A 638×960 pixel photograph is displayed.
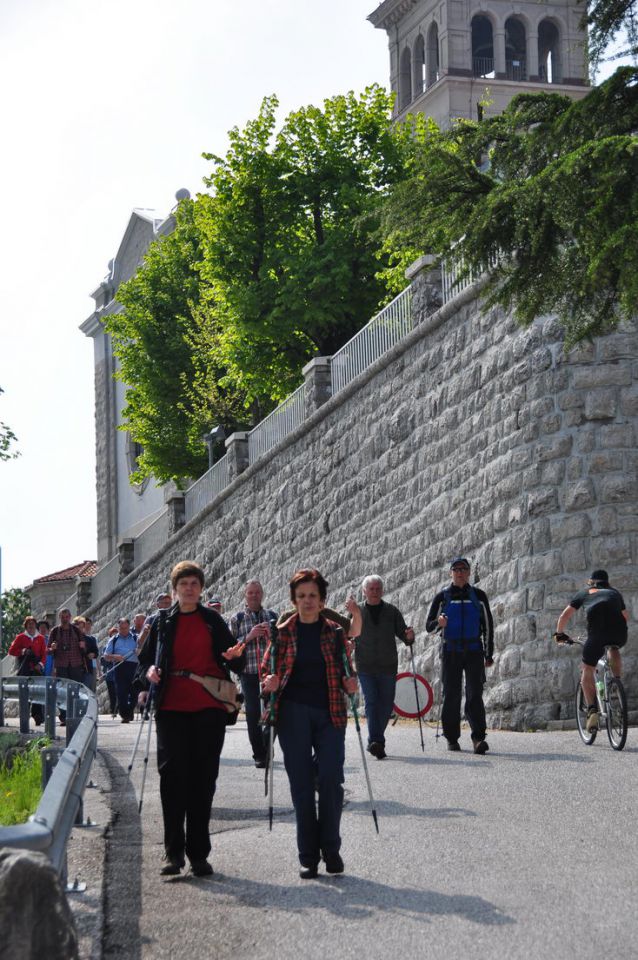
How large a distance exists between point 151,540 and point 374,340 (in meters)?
15.9

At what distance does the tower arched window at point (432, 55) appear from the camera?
6425 cm

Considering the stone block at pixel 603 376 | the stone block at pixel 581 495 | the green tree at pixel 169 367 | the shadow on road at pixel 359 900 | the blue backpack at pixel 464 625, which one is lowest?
→ the shadow on road at pixel 359 900

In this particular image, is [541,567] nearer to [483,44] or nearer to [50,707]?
[50,707]

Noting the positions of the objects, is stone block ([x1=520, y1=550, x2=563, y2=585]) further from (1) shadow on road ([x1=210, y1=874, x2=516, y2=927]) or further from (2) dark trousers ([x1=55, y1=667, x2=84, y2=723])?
(1) shadow on road ([x1=210, y1=874, x2=516, y2=927])

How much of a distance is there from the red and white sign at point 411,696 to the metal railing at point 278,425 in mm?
10444

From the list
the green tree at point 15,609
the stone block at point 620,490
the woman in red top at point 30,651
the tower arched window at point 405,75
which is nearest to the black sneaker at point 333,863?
the stone block at point 620,490

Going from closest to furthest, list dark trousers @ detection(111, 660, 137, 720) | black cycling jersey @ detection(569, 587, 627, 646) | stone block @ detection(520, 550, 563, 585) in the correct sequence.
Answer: black cycling jersey @ detection(569, 587, 627, 646) < stone block @ detection(520, 550, 563, 585) < dark trousers @ detection(111, 660, 137, 720)

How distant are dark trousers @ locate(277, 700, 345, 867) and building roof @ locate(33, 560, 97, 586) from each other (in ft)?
185

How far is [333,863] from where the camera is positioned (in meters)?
7.50

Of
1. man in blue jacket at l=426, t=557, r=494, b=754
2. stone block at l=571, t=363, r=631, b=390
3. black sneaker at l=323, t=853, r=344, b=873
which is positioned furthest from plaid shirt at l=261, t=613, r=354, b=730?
stone block at l=571, t=363, r=631, b=390

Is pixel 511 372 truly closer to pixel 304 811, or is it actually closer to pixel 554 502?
pixel 554 502

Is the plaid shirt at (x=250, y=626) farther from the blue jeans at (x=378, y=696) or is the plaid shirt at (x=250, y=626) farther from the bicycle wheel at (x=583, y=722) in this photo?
the bicycle wheel at (x=583, y=722)

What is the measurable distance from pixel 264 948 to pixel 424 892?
120 cm

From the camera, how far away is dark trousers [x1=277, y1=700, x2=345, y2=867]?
7.56 m
